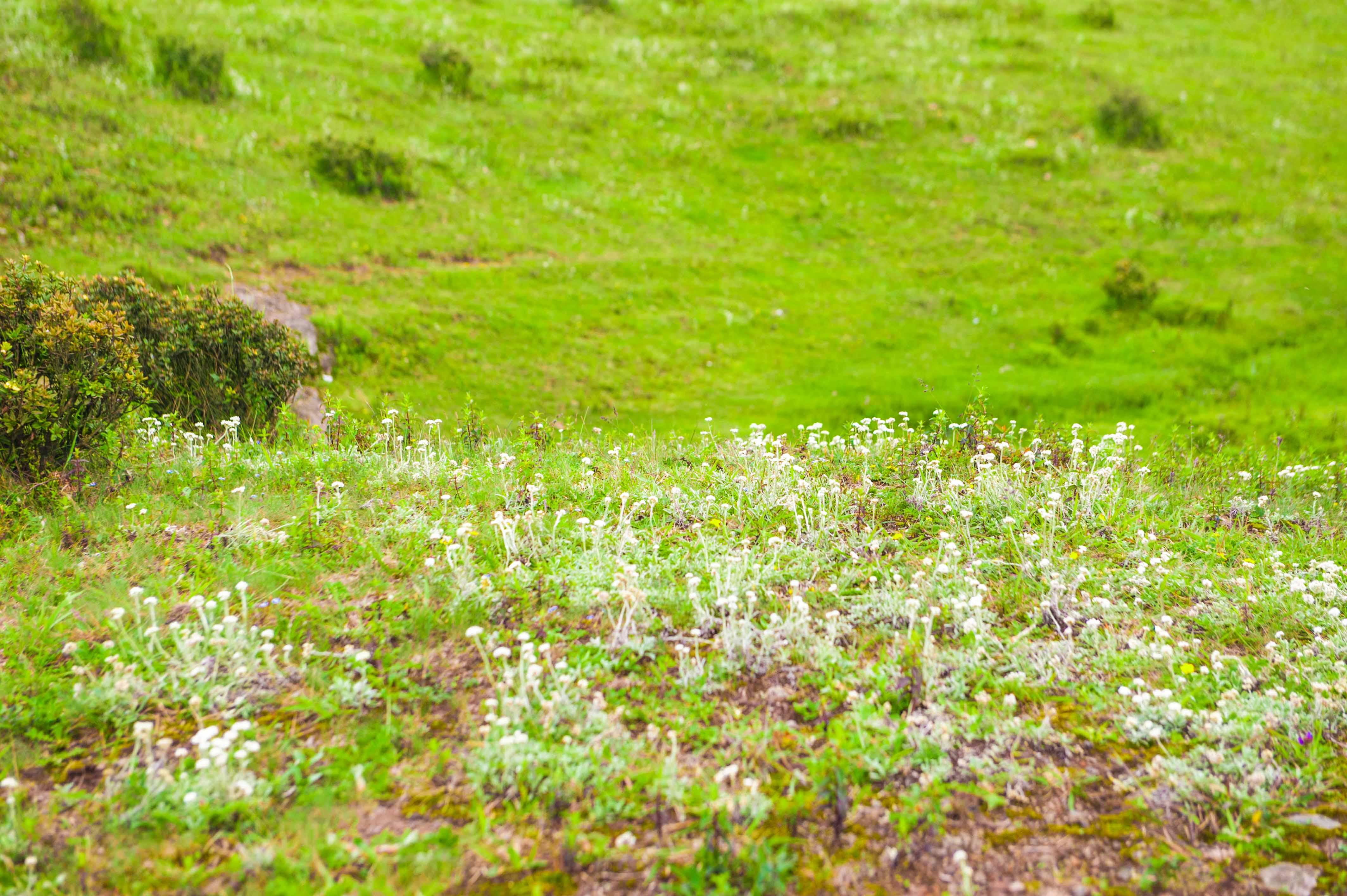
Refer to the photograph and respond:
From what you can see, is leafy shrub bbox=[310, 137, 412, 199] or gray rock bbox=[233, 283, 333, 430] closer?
gray rock bbox=[233, 283, 333, 430]

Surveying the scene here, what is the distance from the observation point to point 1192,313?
798 inches

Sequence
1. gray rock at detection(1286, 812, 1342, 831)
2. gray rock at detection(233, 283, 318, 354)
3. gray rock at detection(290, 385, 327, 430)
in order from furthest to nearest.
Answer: gray rock at detection(233, 283, 318, 354), gray rock at detection(290, 385, 327, 430), gray rock at detection(1286, 812, 1342, 831)

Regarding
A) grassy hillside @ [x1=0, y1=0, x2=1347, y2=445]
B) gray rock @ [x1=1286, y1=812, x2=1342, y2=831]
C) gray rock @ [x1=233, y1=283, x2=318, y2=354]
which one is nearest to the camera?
gray rock @ [x1=1286, y1=812, x2=1342, y2=831]

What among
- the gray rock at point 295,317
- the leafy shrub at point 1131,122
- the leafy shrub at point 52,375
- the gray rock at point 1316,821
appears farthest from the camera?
the leafy shrub at point 1131,122

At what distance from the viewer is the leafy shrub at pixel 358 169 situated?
799 inches

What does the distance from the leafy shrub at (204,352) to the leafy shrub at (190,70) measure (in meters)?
13.8

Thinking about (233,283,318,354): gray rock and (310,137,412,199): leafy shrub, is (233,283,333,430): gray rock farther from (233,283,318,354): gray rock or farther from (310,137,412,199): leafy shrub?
(310,137,412,199): leafy shrub

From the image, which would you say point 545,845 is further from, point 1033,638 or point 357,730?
point 1033,638

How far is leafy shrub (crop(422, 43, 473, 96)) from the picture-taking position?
2639cm

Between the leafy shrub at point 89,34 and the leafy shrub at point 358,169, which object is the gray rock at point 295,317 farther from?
the leafy shrub at point 89,34

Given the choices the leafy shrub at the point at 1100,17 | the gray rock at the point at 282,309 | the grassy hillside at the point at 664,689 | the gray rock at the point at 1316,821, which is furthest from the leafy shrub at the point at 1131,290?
the leafy shrub at the point at 1100,17

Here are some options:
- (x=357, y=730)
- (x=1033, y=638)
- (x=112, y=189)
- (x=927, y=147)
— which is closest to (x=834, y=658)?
(x=1033, y=638)

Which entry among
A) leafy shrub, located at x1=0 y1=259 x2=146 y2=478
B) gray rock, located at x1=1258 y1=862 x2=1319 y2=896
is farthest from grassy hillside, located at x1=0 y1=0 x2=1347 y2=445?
gray rock, located at x1=1258 y1=862 x2=1319 y2=896

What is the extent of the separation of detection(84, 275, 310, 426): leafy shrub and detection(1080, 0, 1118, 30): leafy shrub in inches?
1587
